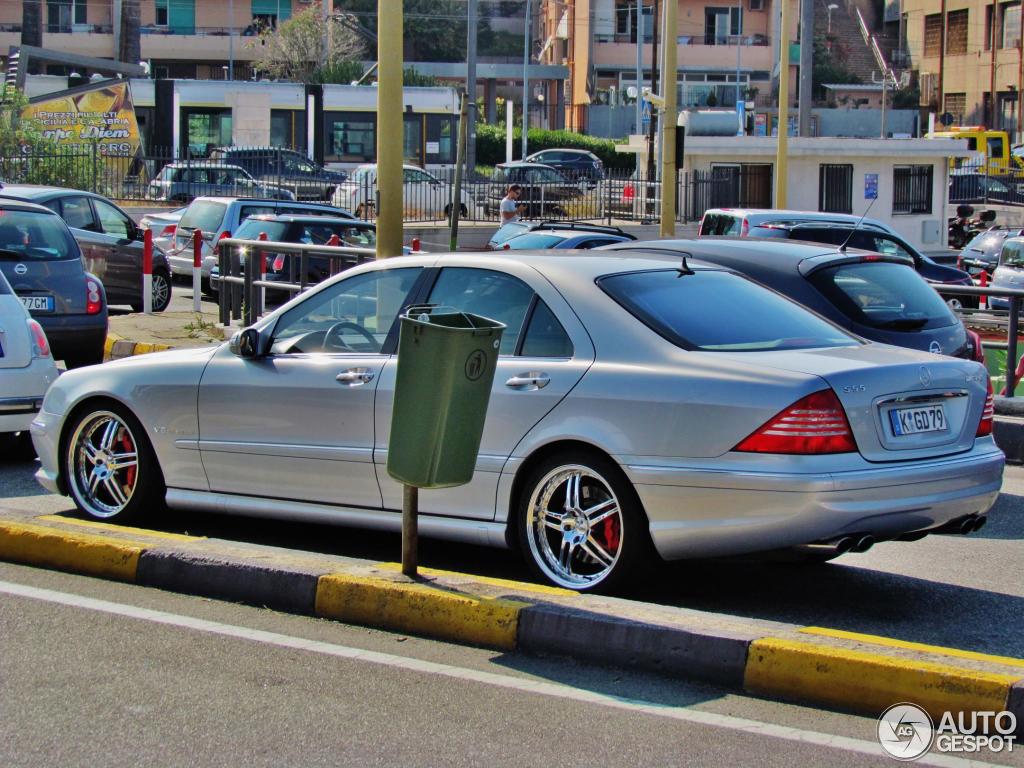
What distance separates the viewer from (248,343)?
7.10 m

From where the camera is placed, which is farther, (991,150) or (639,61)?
(639,61)

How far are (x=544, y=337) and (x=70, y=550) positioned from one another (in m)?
2.37

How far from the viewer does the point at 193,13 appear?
7694 centimetres

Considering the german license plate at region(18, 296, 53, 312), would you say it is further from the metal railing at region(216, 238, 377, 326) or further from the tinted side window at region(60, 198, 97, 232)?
the tinted side window at region(60, 198, 97, 232)

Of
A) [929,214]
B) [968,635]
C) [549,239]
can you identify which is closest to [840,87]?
[929,214]

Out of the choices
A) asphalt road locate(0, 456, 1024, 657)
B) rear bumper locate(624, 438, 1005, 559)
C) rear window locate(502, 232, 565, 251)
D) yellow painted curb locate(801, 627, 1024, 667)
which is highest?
rear window locate(502, 232, 565, 251)

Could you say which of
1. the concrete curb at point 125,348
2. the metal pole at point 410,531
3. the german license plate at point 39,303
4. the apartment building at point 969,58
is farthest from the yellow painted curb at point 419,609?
the apartment building at point 969,58

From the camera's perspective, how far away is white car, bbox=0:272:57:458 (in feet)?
31.2

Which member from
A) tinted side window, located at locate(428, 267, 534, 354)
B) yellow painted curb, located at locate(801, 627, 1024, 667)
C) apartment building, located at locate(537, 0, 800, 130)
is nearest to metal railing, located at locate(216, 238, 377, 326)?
tinted side window, located at locate(428, 267, 534, 354)

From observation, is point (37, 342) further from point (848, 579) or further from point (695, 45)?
point (695, 45)

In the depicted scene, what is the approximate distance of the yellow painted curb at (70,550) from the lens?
6469 millimetres

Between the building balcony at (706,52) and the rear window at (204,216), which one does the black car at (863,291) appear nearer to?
the rear window at (204,216)

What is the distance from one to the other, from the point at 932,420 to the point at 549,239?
12870 millimetres

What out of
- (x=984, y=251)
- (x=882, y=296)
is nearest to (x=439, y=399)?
(x=882, y=296)
